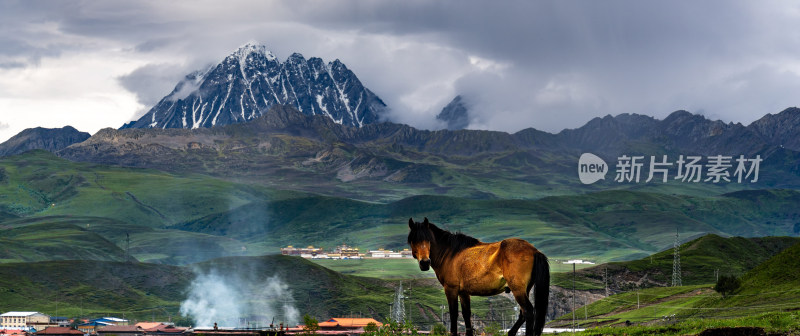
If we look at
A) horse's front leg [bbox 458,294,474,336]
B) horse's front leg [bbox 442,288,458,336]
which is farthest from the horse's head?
horse's front leg [bbox 458,294,474,336]

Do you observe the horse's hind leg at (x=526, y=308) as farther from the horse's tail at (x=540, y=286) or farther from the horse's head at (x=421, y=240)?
the horse's head at (x=421, y=240)

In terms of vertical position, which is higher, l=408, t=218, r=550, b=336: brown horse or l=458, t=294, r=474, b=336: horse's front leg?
l=408, t=218, r=550, b=336: brown horse

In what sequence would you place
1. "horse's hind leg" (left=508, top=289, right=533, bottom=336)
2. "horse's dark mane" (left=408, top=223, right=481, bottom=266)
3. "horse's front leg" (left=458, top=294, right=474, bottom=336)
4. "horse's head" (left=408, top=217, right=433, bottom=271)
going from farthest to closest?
"horse's dark mane" (left=408, top=223, right=481, bottom=266), "horse's head" (left=408, top=217, right=433, bottom=271), "horse's front leg" (left=458, top=294, right=474, bottom=336), "horse's hind leg" (left=508, top=289, right=533, bottom=336)

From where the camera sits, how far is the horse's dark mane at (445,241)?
30531mm

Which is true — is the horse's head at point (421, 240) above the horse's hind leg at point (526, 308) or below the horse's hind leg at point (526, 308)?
above

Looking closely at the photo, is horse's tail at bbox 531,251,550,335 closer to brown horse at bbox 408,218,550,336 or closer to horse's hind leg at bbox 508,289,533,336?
brown horse at bbox 408,218,550,336

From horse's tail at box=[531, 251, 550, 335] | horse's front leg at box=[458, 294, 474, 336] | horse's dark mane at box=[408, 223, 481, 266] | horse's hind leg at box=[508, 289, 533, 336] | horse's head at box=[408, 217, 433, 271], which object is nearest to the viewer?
horse's tail at box=[531, 251, 550, 335]

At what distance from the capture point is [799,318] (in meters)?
38.2

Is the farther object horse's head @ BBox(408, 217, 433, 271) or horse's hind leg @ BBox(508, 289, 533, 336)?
horse's head @ BBox(408, 217, 433, 271)

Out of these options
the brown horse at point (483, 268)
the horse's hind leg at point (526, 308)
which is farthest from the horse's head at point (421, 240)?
the horse's hind leg at point (526, 308)

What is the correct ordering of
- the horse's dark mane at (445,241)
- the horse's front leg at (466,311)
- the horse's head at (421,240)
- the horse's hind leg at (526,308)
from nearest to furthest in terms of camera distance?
the horse's hind leg at (526,308)
the horse's front leg at (466,311)
the horse's head at (421,240)
the horse's dark mane at (445,241)

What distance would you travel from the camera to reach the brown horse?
28.3 metres

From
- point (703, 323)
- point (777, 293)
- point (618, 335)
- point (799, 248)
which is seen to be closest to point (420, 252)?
point (618, 335)

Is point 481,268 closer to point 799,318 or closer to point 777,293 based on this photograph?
point 799,318
